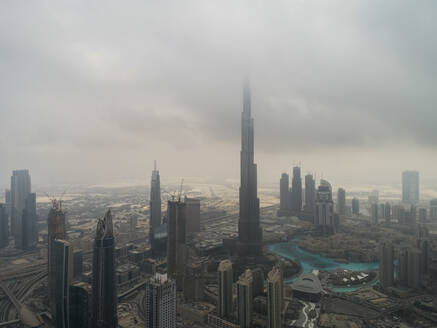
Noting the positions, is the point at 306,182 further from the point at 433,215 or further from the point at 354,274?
the point at 354,274

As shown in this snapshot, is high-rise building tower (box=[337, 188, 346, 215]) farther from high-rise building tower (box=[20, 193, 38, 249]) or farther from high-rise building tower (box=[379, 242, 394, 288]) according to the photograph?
high-rise building tower (box=[20, 193, 38, 249])

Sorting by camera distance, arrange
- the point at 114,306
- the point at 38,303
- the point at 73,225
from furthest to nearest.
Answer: the point at 73,225
the point at 38,303
the point at 114,306

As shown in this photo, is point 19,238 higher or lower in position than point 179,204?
lower

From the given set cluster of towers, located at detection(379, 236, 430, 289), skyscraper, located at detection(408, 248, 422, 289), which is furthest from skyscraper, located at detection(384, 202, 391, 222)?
→ skyscraper, located at detection(408, 248, 422, 289)

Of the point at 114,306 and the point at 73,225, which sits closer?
the point at 114,306

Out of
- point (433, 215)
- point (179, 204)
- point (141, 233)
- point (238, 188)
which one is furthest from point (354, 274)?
point (433, 215)

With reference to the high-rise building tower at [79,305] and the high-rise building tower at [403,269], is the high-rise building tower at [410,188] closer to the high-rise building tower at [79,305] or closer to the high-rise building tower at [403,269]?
the high-rise building tower at [403,269]

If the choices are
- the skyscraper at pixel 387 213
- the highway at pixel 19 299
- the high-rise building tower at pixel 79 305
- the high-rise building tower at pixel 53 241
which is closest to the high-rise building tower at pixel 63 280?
the high-rise building tower at pixel 79 305

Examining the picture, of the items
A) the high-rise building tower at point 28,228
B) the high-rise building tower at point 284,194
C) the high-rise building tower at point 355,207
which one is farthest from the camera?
the high-rise building tower at point 284,194
